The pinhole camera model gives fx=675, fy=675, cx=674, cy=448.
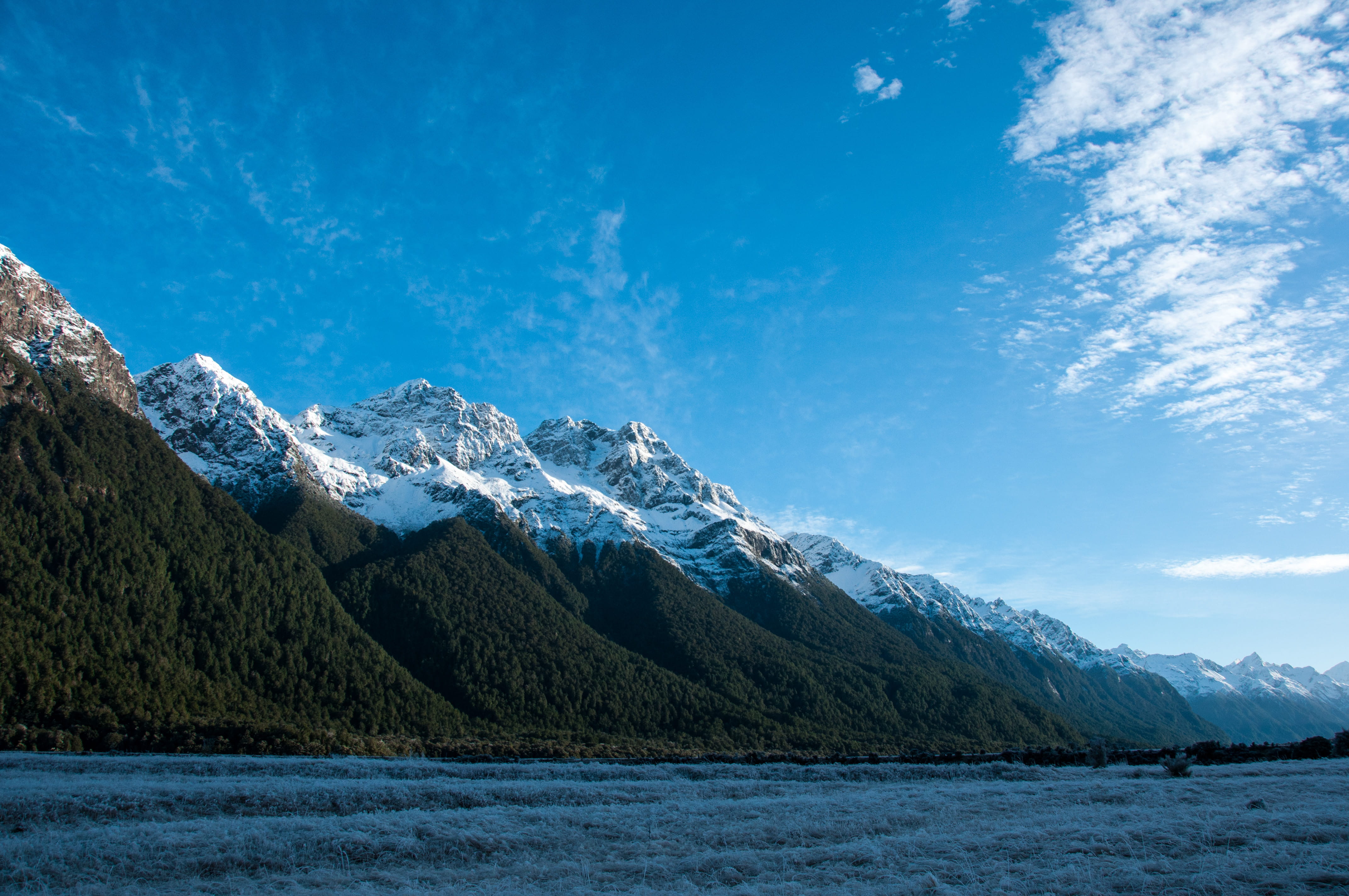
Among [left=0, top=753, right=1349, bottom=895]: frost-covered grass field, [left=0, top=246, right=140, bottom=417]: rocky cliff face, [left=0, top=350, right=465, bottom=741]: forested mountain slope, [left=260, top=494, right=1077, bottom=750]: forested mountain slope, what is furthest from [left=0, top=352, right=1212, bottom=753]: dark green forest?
[left=0, top=753, right=1349, bottom=895]: frost-covered grass field

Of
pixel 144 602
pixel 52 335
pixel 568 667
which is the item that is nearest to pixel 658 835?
pixel 144 602

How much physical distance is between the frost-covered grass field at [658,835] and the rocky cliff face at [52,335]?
165 meters

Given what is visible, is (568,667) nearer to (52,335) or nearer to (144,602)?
(144,602)

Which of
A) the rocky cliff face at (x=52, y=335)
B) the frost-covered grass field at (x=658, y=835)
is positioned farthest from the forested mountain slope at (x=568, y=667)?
the frost-covered grass field at (x=658, y=835)

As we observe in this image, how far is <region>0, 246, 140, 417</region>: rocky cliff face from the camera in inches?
6033

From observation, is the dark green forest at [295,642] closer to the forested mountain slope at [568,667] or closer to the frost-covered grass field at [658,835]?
the forested mountain slope at [568,667]

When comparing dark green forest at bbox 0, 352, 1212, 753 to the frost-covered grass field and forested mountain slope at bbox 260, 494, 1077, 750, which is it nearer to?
forested mountain slope at bbox 260, 494, 1077, 750

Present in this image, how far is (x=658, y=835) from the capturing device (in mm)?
25312

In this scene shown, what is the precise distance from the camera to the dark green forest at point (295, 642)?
338 feet

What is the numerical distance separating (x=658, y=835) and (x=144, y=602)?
447 feet

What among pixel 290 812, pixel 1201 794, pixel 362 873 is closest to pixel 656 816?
pixel 362 873

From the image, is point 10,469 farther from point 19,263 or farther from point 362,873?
point 362,873

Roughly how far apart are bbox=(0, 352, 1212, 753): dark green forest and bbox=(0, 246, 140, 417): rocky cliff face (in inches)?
293

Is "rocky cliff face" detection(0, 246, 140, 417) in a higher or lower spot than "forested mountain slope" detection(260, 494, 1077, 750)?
higher
